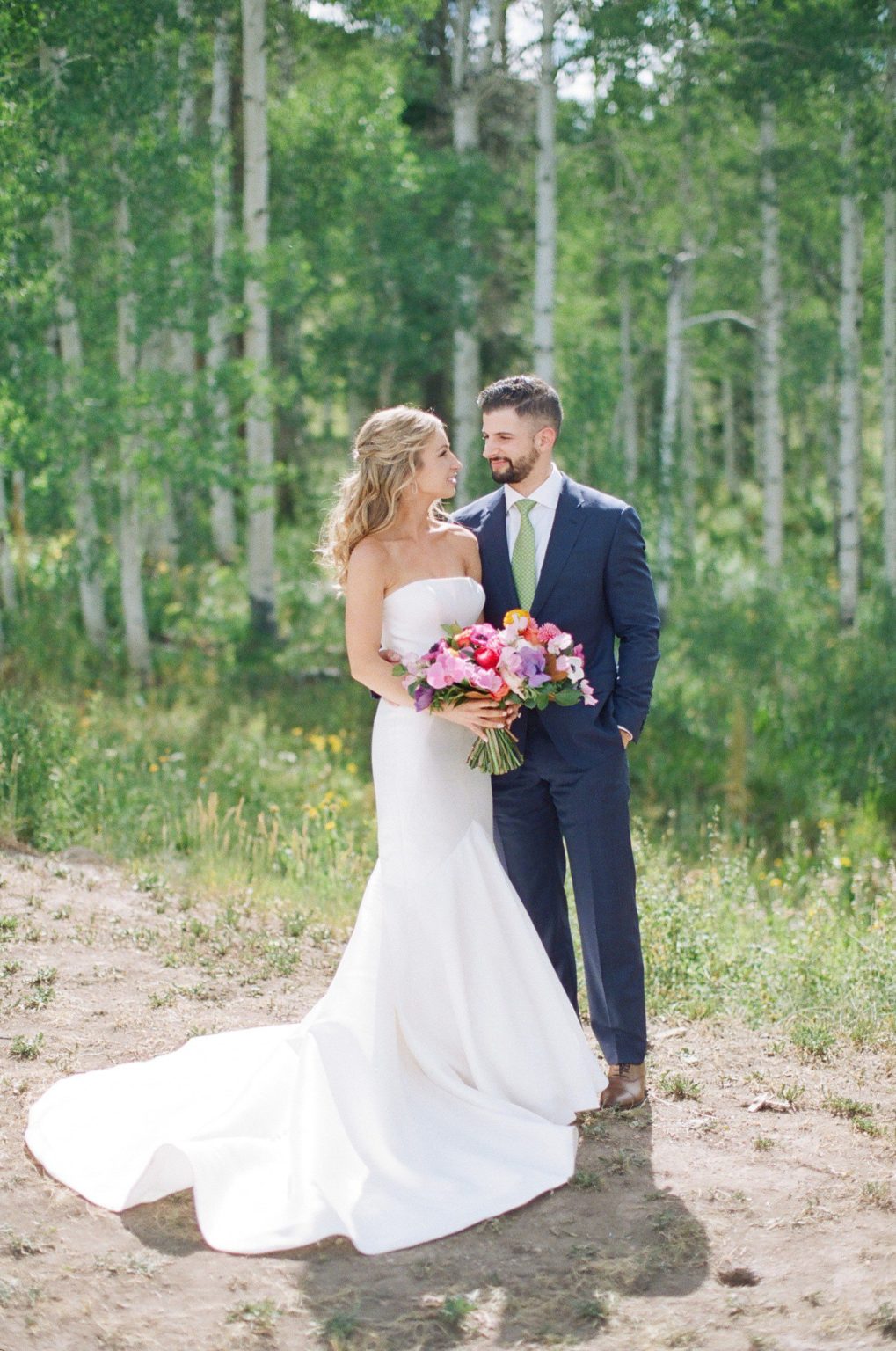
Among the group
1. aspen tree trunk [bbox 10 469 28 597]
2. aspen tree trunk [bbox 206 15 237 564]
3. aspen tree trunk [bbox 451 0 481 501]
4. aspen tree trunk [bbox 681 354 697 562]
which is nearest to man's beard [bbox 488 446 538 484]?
aspen tree trunk [bbox 206 15 237 564]

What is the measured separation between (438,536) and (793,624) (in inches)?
447

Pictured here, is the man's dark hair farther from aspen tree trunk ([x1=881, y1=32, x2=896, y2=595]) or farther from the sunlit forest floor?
aspen tree trunk ([x1=881, y1=32, x2=896, y2=595])

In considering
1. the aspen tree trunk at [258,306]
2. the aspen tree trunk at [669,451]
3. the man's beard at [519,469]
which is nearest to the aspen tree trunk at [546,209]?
the aspen tree trunk at [669,451]

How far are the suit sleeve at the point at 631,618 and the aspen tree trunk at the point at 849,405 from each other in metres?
12.4

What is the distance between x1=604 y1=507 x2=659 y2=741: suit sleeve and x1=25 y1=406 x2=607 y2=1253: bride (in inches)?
20.6

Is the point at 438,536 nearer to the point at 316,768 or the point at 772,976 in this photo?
the point at 772,976

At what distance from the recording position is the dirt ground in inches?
129

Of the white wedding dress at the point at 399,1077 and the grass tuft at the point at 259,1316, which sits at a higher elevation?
the white wedding dress at the point at 399,1077

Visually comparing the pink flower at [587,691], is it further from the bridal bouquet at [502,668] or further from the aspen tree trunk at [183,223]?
the aspen tree trunk at [183,223]

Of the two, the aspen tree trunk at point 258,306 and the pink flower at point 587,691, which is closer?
the pink flower at point 587,691

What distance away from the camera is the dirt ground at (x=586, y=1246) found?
328cm

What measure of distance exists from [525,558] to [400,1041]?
178 centimetres

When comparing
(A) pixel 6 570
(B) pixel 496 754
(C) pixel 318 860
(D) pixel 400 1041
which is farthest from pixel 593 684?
(A) pixel 6 570

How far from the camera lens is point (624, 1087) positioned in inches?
188
